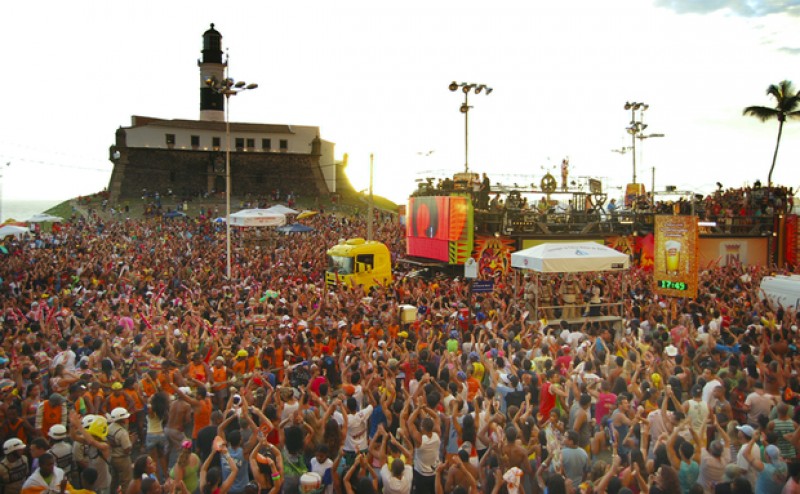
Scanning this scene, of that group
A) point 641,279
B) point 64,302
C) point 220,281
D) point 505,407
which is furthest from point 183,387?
point 641,279

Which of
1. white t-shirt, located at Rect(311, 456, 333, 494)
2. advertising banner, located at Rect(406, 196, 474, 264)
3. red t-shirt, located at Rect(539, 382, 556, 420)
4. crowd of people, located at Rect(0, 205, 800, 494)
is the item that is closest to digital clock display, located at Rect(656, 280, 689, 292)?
crowd of people, located at Rect(0, 205, 800, 494)

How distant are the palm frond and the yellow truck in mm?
30445

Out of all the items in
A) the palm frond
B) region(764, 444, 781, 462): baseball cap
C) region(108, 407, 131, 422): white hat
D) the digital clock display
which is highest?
the palm frond

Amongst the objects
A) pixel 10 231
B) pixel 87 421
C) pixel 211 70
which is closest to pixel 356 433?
pixel 87 421

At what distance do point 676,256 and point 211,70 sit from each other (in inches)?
2159

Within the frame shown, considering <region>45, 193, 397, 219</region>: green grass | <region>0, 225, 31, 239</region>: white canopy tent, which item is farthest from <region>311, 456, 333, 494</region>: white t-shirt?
<region>45, 193, 397, 219</region>: green grass

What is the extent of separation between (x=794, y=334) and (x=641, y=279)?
9351 mm

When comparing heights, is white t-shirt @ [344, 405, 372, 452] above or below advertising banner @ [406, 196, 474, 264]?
below

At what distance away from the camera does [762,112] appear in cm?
3856

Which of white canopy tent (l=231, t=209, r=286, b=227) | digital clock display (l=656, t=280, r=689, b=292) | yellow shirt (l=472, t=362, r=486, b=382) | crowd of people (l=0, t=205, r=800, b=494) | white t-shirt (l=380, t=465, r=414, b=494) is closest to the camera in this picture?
white t-shirt (l=380, t=465, r=414, b=494)

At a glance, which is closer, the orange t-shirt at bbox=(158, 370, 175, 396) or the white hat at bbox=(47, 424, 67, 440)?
the white hat at bbox=(47, 424, 67, 440)

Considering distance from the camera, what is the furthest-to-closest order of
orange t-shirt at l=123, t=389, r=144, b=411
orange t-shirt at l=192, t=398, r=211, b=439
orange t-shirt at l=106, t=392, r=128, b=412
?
orange t-shirt at l=123, t=389, r=144, b=411 → orange t-shirt at l=106, t=392, r=128, b=412 → orange t-shirt at l=192, t=398, r=211, b=439

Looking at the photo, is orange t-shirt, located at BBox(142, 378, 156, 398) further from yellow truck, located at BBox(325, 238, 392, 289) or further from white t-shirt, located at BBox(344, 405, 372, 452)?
yellow truck, located at BBox(325, 238, 392, 289)

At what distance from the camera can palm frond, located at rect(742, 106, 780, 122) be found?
38.3 m
